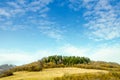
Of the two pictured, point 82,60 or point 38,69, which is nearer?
point 38,69

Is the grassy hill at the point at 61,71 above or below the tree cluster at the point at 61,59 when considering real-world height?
below

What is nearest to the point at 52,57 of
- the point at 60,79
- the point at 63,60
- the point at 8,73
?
the point at 63,60

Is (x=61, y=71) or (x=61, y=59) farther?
(x=61, y=59)

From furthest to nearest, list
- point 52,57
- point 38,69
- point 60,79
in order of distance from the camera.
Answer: point 52,57 < point 38,69 < point 60,79

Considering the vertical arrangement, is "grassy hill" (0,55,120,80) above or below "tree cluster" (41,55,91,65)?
below

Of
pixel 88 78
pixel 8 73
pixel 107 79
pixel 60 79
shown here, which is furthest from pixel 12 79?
pixel 107 79

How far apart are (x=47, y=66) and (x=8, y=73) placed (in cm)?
1331

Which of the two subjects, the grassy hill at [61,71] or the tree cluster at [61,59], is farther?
the tree cluster at [61,59]

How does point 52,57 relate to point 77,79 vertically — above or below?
above

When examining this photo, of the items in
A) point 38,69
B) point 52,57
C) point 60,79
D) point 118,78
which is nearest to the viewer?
point 60,79

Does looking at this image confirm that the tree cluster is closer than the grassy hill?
No

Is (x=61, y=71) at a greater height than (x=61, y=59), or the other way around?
(x=61, y=59)

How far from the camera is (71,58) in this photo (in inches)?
2542

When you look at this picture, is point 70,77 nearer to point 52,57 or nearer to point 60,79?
point 60,79
